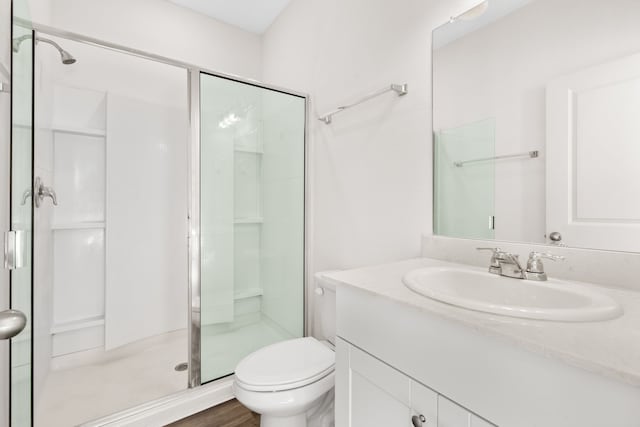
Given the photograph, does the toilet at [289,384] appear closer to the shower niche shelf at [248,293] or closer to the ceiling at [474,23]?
the shower niche shelf at [248,293]

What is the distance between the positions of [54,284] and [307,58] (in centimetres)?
233

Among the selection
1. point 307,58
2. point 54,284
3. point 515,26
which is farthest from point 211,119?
point 54,284

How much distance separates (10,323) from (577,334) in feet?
3.16

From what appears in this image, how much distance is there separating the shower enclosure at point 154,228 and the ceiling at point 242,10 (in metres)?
0.56

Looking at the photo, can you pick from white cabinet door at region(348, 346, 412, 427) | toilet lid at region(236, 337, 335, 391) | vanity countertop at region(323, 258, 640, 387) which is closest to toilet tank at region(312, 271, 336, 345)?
toilet lid at region(236, 337, 335, 391)

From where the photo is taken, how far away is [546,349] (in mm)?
473

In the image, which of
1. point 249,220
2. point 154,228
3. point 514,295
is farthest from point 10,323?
point 154,228

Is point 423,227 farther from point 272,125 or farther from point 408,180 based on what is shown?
point 272,125

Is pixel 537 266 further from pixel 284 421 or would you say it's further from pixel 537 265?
pixel 284 421

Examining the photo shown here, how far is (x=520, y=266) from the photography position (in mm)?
879

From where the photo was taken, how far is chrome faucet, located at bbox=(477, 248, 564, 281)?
0.84 m

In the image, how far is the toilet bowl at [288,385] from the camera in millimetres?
1085

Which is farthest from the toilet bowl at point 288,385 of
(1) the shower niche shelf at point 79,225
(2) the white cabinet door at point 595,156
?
(1) the shower niche shelf at point 79,225

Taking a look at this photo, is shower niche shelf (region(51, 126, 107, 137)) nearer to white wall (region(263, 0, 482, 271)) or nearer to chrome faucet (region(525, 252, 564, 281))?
white wall (region(263, 0, 482, 271))
